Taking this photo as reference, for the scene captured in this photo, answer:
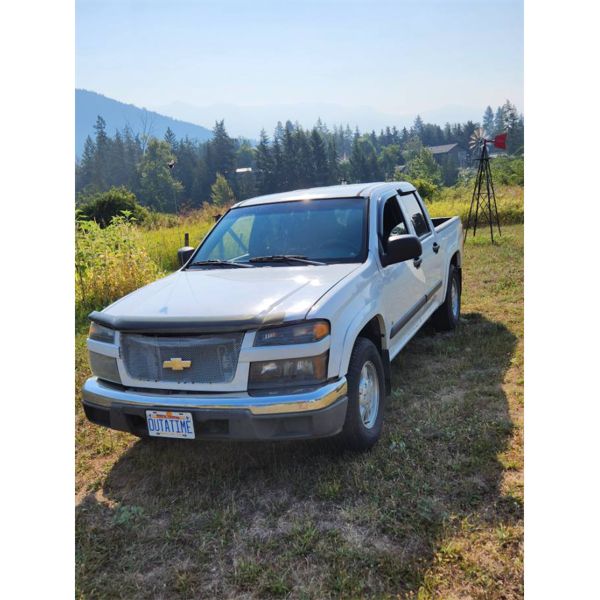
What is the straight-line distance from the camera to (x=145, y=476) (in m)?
3.36

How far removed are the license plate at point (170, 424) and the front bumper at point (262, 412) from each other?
0.03 m

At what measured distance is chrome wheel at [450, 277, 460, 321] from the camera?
5.95m

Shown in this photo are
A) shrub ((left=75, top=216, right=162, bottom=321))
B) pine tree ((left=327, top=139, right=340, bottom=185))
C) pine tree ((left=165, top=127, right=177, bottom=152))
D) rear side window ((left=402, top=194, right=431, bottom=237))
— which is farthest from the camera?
pine tree ((left=327, top=139, right=340, bottom=185))

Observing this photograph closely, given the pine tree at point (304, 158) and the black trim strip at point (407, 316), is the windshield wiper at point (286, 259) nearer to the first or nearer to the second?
the black trim strip at point (407, 316)

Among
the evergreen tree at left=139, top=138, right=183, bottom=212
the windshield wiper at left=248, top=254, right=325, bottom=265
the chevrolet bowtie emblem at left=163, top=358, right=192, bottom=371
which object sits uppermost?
the evergreen tree at left=139, top=138, right=183, bottom=212

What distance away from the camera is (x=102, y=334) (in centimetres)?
324

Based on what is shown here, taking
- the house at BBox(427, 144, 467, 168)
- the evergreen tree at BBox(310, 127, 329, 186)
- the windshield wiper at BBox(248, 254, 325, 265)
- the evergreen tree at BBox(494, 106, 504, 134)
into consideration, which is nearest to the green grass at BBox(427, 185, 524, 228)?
the evergreen tree at BBox(494, 106, 504, 134)

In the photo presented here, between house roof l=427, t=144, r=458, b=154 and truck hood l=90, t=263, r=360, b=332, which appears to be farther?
house roof l=427, t=144, r=458, b=154

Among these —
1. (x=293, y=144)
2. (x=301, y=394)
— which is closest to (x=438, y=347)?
(x=301, y=394)

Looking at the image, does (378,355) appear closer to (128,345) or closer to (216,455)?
(216,455)

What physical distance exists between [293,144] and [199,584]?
5888 centimetres

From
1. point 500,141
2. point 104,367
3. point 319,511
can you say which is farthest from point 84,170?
point 500,141

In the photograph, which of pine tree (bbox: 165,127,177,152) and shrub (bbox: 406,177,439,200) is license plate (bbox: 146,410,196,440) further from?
shrub (bbox: 406,177,439,200)

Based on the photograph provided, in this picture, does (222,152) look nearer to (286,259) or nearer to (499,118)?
(499,118)
